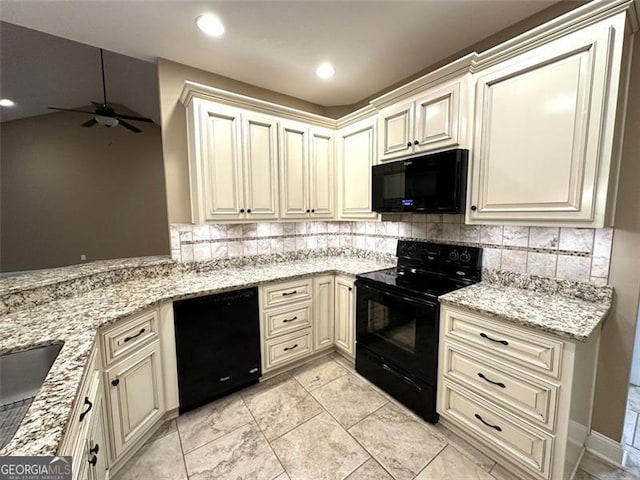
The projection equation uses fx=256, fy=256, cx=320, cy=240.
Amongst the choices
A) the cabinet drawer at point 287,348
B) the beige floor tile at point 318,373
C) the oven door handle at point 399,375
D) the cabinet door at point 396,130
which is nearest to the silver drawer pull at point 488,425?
the oven door handle at point 399,375

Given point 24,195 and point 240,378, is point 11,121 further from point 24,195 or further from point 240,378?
point 240,378

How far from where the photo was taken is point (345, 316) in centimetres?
251

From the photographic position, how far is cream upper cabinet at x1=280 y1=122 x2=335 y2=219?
8.14 ft

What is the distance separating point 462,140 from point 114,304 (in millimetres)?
2501

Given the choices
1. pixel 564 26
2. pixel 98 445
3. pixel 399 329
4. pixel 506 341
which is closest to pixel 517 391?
pixel 506 341

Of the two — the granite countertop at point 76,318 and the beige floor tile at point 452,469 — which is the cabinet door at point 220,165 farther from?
the beige floor tile at point 452,469

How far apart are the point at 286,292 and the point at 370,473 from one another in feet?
4.39

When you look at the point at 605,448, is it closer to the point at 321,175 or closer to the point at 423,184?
the point at 423,184

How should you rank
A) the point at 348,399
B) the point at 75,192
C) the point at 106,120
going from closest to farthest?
the point at 348,399, the point at 106,120, the point at 75,192

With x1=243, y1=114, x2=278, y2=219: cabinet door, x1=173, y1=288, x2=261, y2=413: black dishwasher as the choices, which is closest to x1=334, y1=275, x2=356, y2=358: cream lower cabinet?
x1=173, y1=288, x2=261, y2=413: black dishwasher

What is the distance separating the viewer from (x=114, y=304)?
157 centimetres

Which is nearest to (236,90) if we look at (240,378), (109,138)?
(240,378)

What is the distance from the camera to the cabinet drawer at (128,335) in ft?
4.51

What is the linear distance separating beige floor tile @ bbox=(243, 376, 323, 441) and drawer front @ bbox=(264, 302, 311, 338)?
45 cm
